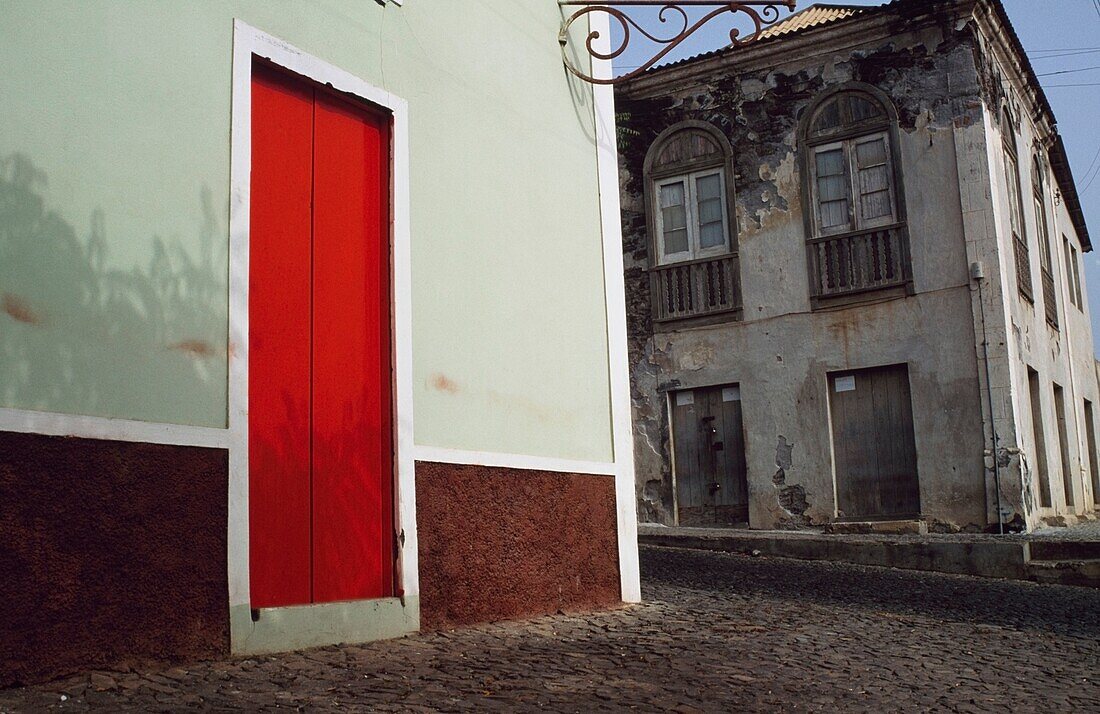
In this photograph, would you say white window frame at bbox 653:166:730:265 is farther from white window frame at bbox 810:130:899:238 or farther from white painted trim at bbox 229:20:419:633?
white painted trim at bbox 229:20:419:633

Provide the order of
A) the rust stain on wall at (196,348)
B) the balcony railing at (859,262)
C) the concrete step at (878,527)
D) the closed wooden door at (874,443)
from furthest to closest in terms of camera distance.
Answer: the balcony railing at (859,262) < the closed wooden door at (874,443) < the concrete step at (878,527) < the rust stain on wall at (196,348)

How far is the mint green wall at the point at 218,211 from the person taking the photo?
3.92 meters

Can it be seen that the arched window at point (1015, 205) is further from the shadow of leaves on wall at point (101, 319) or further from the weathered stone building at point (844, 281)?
the shadow of leaves on wall at point (101, 319)

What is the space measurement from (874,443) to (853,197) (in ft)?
10.4

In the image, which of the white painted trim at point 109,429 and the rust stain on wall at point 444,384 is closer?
the white painted trim at point 109,429

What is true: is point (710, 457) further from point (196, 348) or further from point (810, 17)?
point (196, 348)

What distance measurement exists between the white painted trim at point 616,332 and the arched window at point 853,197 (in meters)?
6.89

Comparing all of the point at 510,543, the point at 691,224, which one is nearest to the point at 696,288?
the point at 691,224

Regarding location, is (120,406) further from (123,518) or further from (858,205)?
(858,205)

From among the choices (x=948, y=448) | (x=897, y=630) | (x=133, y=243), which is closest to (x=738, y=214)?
(x=948, y=448)

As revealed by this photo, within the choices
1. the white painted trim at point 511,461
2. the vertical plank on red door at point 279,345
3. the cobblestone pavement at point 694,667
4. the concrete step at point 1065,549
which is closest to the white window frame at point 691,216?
the concrete step at point 1065,549

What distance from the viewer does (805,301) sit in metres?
14.3

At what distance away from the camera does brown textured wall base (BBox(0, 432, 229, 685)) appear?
12.0ft

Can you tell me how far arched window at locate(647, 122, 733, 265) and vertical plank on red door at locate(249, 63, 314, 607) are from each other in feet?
34.3
